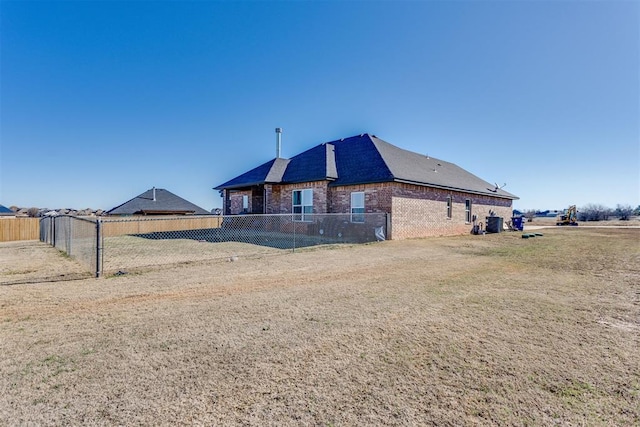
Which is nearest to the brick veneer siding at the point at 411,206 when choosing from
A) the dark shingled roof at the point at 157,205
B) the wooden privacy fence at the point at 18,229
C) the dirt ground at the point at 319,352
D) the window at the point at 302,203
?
the window at the point at 302,203

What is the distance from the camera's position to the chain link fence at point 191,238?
8273 mm

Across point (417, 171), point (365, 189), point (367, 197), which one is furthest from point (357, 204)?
point (417, 171)

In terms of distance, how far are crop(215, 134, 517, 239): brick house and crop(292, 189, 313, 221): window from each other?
0.06 meters

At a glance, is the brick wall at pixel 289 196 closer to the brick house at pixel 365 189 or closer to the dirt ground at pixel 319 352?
the brick house at pixel 365 189

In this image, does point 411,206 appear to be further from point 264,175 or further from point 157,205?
point 157,205

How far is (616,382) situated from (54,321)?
626 centimetres

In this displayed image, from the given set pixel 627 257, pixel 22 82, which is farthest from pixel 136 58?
pixel 627 257

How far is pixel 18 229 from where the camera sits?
1791cm

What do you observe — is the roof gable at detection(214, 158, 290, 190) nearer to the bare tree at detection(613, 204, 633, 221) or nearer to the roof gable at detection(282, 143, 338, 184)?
the roof gable at detection(282, 143, 338, 184)

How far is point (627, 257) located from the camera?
963 centimetres

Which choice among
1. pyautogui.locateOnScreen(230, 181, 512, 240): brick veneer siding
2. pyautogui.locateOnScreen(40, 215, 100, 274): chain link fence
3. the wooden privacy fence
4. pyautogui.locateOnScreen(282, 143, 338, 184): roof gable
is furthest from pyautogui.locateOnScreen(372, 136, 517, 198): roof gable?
the wooden privacy fence

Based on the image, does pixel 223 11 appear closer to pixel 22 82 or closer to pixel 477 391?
pixel 22 82

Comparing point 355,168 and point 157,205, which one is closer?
point 355,168

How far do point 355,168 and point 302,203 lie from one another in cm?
391
